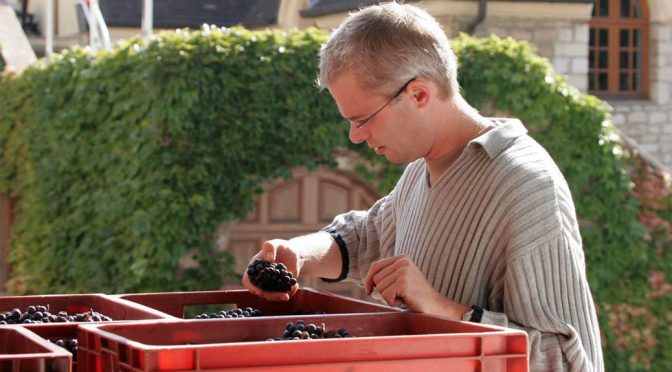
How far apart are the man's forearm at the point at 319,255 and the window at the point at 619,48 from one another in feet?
47.5

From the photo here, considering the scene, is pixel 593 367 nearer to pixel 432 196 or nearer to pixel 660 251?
pixel 432 196

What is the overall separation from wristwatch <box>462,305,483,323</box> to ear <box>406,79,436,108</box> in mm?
509

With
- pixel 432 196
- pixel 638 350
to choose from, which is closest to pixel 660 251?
pixel 638 350

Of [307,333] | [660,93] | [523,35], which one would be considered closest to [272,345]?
[307,333]

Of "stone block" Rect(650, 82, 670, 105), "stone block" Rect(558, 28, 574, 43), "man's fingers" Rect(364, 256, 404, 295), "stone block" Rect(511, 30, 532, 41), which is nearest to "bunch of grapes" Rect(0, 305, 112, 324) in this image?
"man's fingers" Rect(364, 256, 404, 295)

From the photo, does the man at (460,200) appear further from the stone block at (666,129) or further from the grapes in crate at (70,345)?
the stone block at (666,129)

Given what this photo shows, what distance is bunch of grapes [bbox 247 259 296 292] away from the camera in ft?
11.6

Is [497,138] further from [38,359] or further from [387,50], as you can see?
[38,359]

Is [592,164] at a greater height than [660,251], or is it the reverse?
[592,164]

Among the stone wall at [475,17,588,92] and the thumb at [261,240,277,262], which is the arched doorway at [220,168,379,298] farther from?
the thumb at [261,240,277,262]

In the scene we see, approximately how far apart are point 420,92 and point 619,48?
15.3 meters

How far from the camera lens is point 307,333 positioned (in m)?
2.81

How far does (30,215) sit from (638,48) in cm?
961

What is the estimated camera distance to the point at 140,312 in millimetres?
3215
